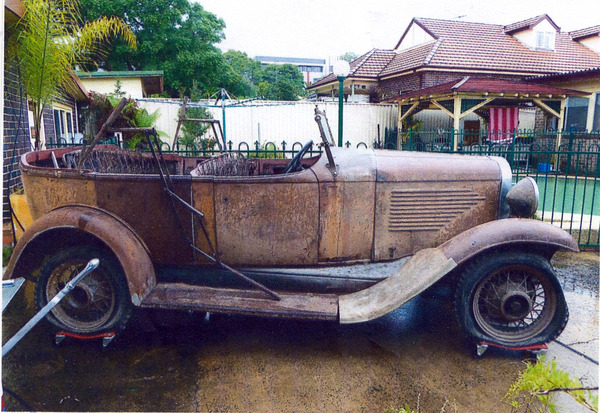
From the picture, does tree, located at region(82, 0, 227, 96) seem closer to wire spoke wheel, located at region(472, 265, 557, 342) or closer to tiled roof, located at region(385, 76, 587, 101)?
wire spoke wheel, located at region(472, 265, 557, 342)

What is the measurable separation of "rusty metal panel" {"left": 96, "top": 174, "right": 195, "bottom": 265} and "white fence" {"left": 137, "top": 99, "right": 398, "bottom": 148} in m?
11.3

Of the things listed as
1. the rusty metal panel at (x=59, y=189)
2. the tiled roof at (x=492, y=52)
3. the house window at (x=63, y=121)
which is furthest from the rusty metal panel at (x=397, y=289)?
the tiled roof at (x=492, y=52)

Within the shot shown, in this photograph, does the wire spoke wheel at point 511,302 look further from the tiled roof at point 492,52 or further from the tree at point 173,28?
the tiled roof at point 492,52

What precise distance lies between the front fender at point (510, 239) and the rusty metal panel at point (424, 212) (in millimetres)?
293

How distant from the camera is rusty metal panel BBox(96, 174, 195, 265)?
2.85 meters

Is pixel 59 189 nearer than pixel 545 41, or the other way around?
pixel 59 189

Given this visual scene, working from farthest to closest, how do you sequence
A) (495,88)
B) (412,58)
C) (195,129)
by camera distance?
1. (412,58)
2. (495,88)
3. (195,129)

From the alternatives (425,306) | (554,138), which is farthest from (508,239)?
(554,138)

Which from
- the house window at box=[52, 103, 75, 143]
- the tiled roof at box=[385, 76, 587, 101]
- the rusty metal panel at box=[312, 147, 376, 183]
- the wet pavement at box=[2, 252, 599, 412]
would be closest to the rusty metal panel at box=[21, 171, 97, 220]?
the wet pavement at box=[2, 252, 599, 412]

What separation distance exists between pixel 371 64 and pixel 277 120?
666 cm

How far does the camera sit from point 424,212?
2.95 m

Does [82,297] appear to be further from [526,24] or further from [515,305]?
[526,24]

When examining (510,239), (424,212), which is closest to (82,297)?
(424,212)

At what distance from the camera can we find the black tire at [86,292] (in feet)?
9.29
